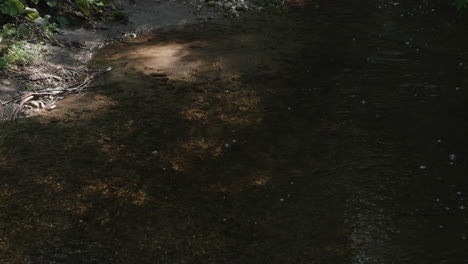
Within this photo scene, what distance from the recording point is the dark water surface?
4250 millimetres

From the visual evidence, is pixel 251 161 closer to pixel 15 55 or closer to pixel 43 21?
pixel 15 55

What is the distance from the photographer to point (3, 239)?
436cm

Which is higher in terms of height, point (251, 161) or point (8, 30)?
point (8, 30)

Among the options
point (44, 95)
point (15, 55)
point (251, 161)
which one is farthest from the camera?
point (15, 55)

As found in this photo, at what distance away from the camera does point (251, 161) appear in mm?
5488

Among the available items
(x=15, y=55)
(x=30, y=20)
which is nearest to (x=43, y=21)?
(x=30, y=20)

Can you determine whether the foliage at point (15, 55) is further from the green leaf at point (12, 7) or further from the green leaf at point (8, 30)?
the green leaf at point (12, 7)

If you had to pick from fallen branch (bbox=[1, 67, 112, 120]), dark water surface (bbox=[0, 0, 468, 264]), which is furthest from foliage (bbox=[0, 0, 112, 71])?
dark water surface (bbox=[0, 0, 468, 264])

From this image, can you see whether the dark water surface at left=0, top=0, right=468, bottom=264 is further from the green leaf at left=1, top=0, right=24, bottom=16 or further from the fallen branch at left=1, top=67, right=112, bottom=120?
the green leaf at left=1, top=0, right=24, bottom=16

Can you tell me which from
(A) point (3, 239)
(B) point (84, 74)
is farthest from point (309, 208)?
(B) point (84, 74)

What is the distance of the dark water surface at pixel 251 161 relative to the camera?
13.9 feet

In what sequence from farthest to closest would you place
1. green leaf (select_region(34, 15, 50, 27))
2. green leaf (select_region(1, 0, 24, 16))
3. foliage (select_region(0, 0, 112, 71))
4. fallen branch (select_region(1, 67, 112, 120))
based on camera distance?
green leaf (select_region(34, 15, 50, 27))
green leaf (select_region(1, 0, 24, 16))
foliage (select_region(0, 0, 112, 71))
fallen branch (select_region(1, 67, 112, 120))

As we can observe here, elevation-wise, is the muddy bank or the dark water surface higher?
the muddy bank

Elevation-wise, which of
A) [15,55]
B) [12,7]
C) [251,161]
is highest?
[12,7]
